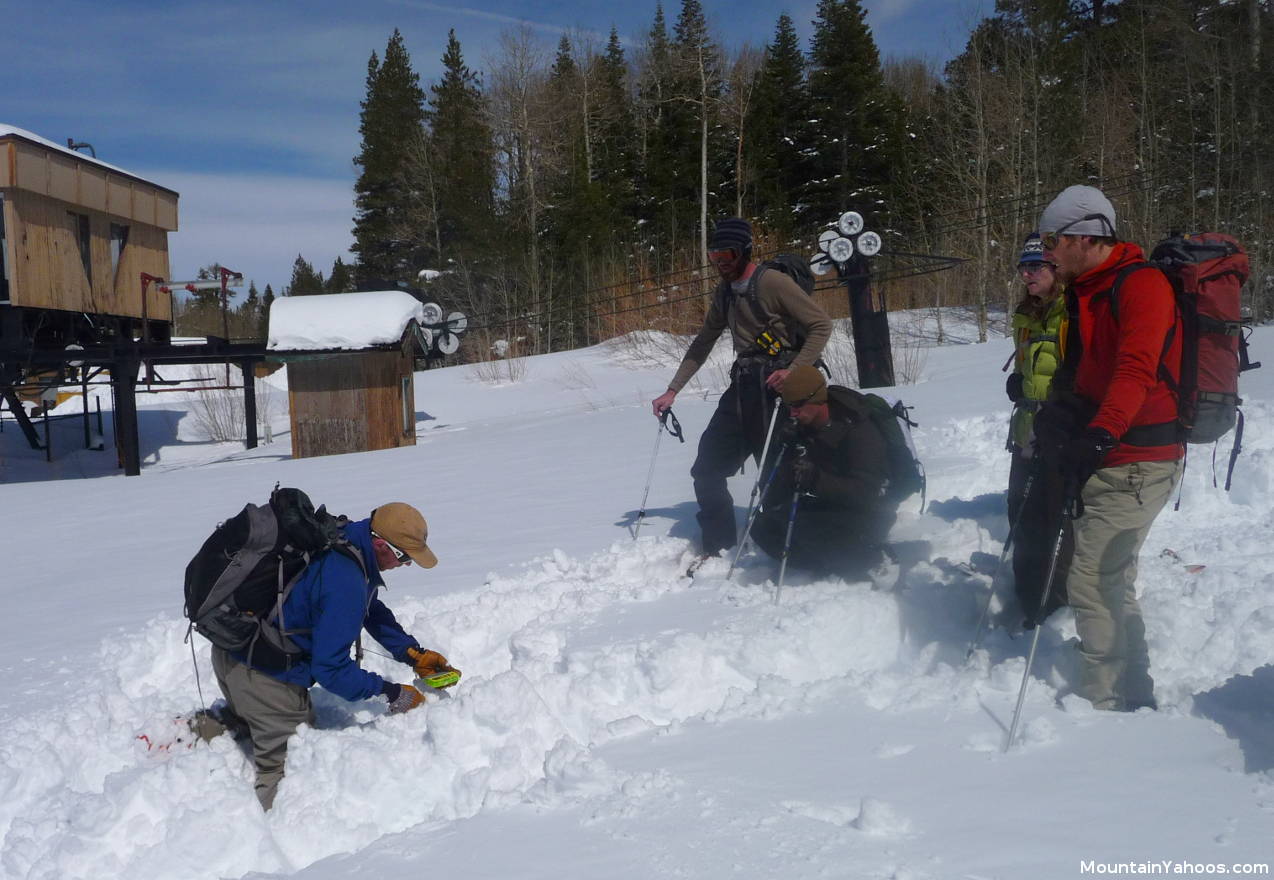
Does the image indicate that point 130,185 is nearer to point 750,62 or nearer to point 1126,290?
point 1126,290

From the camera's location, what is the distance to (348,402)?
13.8m

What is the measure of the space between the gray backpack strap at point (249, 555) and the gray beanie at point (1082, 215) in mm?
2875

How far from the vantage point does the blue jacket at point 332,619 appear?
3420 mm

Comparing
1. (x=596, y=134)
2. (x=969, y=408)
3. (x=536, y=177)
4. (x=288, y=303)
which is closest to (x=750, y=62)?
(x=596, y=134)

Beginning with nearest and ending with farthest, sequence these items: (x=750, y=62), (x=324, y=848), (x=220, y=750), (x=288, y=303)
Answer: (x=324, y=848) < (x=220, y=750) < (x=288, y=303) < (x=750, y=62)

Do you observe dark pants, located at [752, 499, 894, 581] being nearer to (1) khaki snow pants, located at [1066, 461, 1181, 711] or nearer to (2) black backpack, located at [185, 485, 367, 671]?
(1) khaki snow pants, located at [1066, 461, 1181, 711]

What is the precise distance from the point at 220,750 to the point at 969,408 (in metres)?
7.45

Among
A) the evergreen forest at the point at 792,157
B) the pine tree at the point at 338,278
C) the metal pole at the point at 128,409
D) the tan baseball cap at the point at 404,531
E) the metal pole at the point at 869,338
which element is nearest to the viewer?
the tan baseball cap at the point at 404,531

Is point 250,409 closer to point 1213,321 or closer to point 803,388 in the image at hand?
point 803,388

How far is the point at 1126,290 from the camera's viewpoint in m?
3.16

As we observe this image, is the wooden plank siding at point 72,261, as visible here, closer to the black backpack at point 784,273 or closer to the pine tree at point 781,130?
the black backpack at point 784,273

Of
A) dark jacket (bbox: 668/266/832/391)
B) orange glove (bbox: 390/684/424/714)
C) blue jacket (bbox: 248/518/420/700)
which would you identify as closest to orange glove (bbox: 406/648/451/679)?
orange glove (bbox: 390/684/424/714)

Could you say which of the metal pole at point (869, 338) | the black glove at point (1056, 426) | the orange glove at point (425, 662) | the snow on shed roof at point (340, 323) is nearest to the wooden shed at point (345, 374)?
the snow on shed roof at point (340, 323)

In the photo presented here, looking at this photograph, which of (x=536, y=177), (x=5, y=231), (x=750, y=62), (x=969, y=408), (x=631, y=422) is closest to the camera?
(x=969, y=408)
